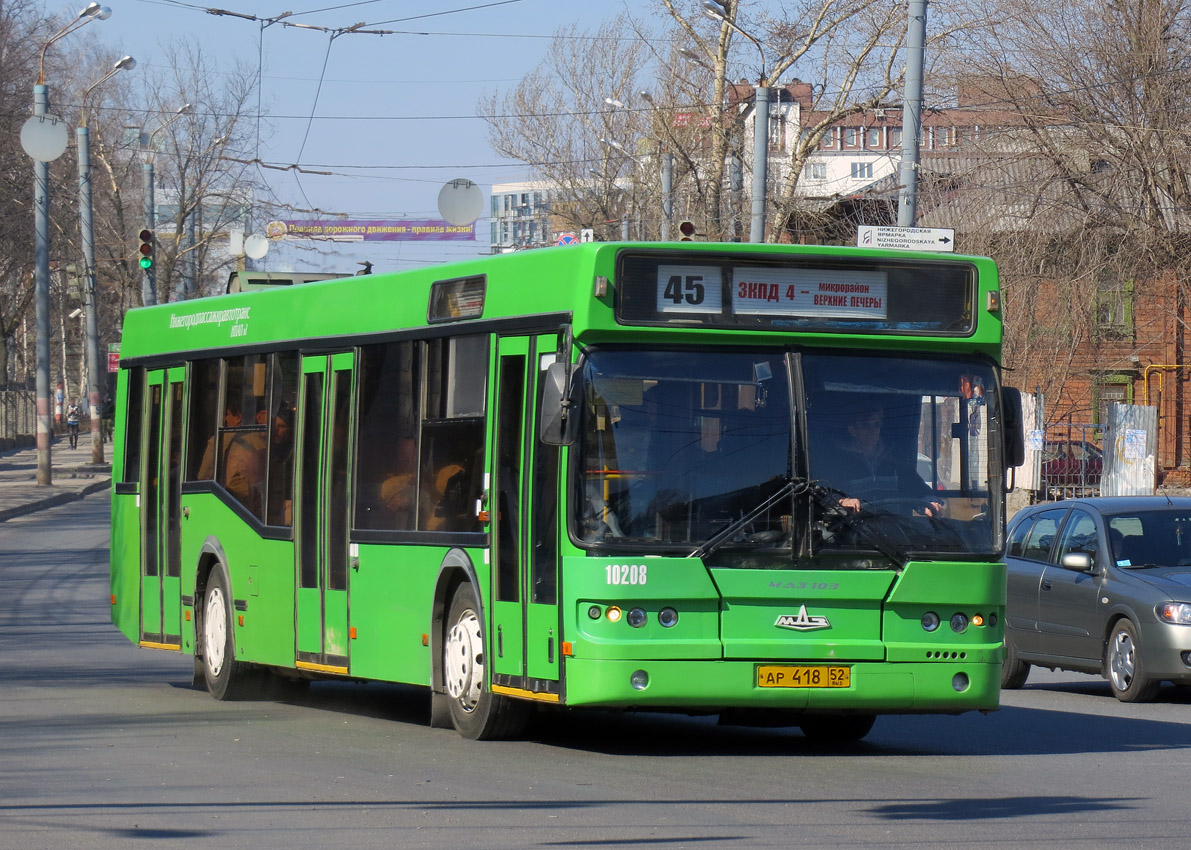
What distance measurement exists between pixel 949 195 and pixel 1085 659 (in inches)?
764

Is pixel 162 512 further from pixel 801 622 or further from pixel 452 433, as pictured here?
pixel 801 622

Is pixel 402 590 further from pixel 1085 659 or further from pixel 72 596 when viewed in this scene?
pixel 72 596

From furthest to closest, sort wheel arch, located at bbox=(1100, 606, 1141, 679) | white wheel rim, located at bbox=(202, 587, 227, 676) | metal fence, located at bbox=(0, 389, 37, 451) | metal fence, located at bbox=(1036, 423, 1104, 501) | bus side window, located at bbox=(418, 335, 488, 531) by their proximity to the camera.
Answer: metal fence, located at bbox=(0, 389, 37, 451)
metal fence, located at bbox=(1036, 423, 1104, 501)
wheel arch, located at bbox=(1100, 606, 1141, 679)
white wheel rim, located at bbox=(202, 587, 227, 676)
bus side window, located at bbox=(418, 335, 488, 531)

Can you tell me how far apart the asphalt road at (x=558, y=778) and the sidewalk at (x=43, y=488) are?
2485cm

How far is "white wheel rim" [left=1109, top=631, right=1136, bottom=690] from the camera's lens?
13.8 m

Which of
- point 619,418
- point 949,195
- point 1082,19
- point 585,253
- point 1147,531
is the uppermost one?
point 1082,19

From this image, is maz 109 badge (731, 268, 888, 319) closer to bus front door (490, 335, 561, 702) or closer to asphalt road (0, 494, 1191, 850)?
bus front door (490, 335, 561, 702)

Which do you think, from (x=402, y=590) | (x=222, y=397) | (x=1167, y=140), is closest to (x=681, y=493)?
(x=402, y=590)

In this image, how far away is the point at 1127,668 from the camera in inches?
544

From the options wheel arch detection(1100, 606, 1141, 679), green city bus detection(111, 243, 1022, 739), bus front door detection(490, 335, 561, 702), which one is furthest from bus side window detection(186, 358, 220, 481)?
wheel arch detection(1100, 606, 1141, 679)

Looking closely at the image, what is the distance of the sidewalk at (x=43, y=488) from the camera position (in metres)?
38.0

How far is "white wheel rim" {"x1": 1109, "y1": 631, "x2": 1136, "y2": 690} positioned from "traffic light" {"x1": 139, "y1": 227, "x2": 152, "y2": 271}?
81.1 feet

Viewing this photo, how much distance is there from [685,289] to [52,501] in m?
32.5

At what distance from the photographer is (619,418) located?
923cm
